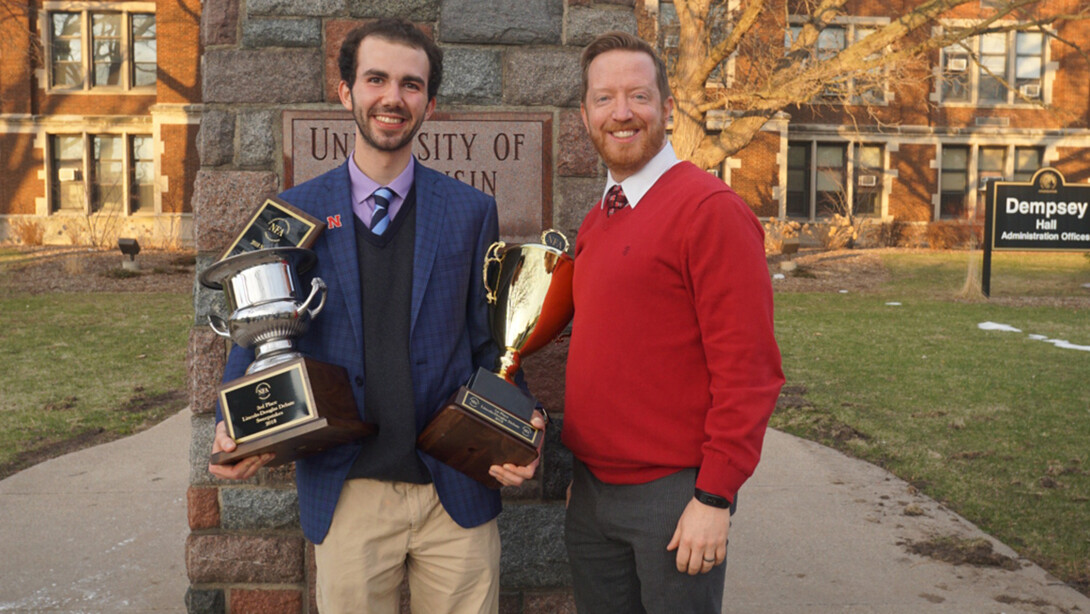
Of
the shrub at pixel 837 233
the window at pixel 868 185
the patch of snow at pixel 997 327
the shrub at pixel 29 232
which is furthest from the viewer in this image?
the window at pixel 868 185

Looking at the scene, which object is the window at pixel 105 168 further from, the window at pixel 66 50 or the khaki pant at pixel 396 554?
the khaki pant at pixel 396 554

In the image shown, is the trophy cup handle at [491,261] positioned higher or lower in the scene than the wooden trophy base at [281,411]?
higher

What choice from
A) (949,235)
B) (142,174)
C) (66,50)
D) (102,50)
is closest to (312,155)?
(142,174)

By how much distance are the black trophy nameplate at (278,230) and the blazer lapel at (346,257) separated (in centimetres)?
6

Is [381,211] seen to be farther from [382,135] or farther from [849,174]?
[849,174]

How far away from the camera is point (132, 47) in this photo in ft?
83.1

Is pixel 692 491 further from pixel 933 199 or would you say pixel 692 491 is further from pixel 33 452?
pixel 933 199

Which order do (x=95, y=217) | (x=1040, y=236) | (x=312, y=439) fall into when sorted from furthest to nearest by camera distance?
(x=95, y=217), (x=1040, y=236), (x=312, y=439)

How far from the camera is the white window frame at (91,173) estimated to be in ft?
81.8

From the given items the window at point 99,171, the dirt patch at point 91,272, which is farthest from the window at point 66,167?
the dirt patch at point 91,272

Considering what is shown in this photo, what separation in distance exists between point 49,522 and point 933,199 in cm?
2711

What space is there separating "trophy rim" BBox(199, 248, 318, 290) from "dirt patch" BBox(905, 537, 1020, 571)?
3509 millimetres

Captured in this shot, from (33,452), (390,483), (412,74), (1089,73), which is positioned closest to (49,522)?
(33,452)

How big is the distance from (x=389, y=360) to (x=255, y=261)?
1.43 feet
